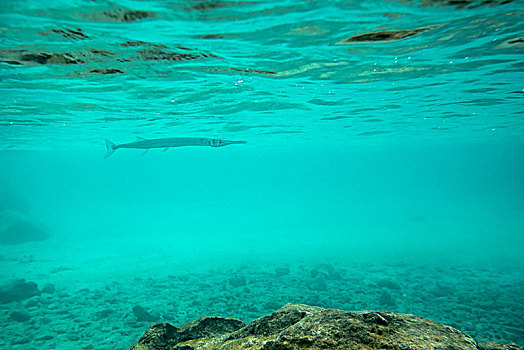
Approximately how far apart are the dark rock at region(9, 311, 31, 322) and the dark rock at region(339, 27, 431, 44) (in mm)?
16521

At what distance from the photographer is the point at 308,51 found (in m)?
11.1

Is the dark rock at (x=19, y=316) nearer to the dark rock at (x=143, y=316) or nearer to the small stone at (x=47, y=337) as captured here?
the small stone at (x=47, y=337)

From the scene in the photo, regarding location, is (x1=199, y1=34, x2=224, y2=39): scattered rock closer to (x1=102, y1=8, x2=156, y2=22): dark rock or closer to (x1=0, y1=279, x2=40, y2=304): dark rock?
(x1=102, y1=8, x2=156, y2=22): dark rock

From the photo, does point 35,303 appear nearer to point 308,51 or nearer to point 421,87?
point 308,51

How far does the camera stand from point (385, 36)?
391 inches

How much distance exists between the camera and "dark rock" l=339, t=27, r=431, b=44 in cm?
954

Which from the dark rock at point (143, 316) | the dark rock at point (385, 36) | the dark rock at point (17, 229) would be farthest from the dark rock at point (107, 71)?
the dark rock at point (17, 229)

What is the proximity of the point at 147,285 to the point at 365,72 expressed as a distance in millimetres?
16542

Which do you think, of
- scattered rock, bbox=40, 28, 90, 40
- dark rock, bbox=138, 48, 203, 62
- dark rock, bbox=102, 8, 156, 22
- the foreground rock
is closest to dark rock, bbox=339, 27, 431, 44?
dark rock, bbox=138, 48, 203, 62

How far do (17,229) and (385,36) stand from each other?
1577 inches

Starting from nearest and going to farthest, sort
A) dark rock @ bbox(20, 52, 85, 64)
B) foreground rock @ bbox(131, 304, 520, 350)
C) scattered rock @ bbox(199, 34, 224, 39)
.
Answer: foreground rock @ bbox(131, 304, 520, 350)
scattered rock @ bbox(199, 34, 224, 39)
dark rock @ bbox(20, 52, 85, 64)

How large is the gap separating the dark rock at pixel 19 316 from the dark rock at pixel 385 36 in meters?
16.5

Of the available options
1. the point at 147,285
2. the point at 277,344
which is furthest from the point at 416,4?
the point at 147,285

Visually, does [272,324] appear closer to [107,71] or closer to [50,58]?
[50,58]
